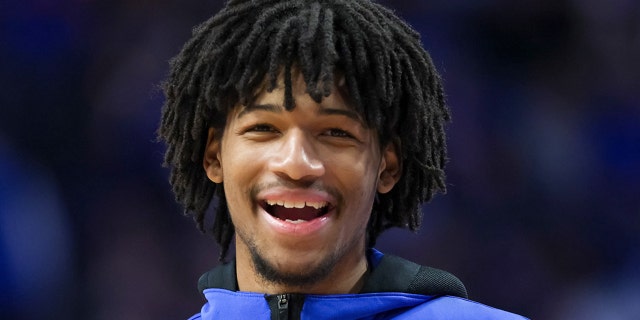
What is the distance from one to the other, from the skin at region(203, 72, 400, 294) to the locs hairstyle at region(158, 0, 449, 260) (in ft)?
0.14

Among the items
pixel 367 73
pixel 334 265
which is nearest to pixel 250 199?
pixel 334 265

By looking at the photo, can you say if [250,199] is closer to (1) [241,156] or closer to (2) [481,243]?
(1) [241,156]

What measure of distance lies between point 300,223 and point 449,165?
60.4 inches

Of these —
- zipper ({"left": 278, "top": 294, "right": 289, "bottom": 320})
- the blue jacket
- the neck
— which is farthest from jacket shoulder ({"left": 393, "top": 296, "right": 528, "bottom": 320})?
zipper ({"left": 278, "top": 294, "right": 289, "bottom": 320})

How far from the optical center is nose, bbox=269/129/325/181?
7.00ft

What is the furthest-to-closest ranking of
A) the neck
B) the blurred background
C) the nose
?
1. the blurred background
2. the neck
3. the nose

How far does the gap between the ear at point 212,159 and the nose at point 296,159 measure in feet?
0.85

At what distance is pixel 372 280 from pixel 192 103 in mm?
597

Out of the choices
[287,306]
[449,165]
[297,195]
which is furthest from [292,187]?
[449,165]

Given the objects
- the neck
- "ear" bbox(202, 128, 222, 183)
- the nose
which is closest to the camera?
the nose

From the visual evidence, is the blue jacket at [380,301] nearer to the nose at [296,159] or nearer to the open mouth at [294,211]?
the open mouth at [294,211]

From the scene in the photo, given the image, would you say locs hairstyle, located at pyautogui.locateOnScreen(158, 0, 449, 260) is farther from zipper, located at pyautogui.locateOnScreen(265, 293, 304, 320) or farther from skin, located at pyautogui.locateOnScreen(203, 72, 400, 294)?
zipper, located at pyautogui.locateOnScreen(265, 293, 304, 320)

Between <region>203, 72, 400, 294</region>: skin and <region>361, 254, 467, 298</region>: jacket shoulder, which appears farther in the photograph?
<region>361, 254, 467, 298</region>: jacket shoulder

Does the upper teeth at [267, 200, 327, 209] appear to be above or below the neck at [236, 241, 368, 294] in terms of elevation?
above
